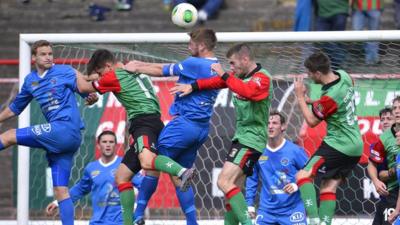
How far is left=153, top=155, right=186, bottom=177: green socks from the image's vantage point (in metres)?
11.3

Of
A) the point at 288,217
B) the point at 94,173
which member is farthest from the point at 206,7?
the point at 288,217

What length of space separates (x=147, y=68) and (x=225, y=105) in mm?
3234

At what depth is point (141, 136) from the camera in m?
11.6

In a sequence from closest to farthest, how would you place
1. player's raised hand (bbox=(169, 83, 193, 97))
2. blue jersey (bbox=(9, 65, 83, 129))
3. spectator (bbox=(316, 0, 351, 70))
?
player's raised hand (bbox=(169, 83, 193, 97)) < blue jersey (bbox=(9, 65, 83, 129)) < spectator (bbox=(316, 0, 351, 70))

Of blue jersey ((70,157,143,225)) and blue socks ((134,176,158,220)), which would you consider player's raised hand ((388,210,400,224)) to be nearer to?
blue socks ((134,176,158,220))

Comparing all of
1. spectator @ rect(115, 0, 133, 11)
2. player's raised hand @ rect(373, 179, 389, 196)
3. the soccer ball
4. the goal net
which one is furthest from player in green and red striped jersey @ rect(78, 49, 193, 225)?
spectator @ rect(115, 0, 133, 11)

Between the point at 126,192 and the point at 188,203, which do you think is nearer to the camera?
the point at 126,192

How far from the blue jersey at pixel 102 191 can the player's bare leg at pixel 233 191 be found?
230 centimetres

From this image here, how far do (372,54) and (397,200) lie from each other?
1.82 m

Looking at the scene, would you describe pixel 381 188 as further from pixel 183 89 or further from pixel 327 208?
pixel 183 89


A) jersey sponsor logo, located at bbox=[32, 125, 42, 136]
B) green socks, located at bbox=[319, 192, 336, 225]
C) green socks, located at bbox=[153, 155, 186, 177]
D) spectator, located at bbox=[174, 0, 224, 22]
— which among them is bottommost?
green socks, located at bbox=[319, 192, 336, 225]

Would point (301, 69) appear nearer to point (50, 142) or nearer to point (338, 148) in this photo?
point (338, 148)

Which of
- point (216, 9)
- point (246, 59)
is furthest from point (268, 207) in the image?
point (216, 9)

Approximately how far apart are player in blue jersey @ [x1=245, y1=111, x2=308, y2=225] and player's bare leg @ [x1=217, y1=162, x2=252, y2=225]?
1.62 meters
